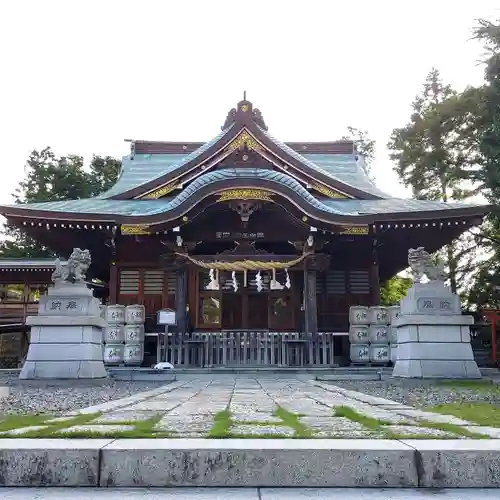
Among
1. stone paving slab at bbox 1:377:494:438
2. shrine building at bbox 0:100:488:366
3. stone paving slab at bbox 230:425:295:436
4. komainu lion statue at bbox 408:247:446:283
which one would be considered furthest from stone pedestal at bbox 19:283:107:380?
stone paving slab at bbox 230:425:295:436

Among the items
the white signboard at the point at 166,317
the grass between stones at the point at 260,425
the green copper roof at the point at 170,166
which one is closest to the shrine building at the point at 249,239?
the white signboard at the point at 166,317

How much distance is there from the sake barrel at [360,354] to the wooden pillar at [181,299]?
4.45m

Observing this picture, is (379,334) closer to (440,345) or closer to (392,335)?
(392,335)

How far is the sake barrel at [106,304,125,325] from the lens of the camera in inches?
518

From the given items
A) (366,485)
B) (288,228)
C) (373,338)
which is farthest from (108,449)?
(288,228)

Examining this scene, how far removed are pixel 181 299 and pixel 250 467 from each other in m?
11.7

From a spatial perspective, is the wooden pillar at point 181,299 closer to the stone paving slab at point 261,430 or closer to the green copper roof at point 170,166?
the green copper roof at point 170,166

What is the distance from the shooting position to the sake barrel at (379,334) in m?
13.1

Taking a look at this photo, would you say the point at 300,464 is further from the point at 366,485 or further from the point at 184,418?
the point at 184,418

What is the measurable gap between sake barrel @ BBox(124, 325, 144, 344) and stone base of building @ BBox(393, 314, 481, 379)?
6865 millimetres

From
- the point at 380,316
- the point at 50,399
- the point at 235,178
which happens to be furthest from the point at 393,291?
the point at 50,399

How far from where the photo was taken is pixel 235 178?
13531 millimetres

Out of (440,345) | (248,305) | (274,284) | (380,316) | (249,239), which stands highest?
(249,239)

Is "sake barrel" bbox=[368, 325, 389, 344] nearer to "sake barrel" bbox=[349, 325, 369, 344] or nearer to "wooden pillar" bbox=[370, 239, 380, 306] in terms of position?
"sake barrel" bbox=[349, 325, 369, 344]
